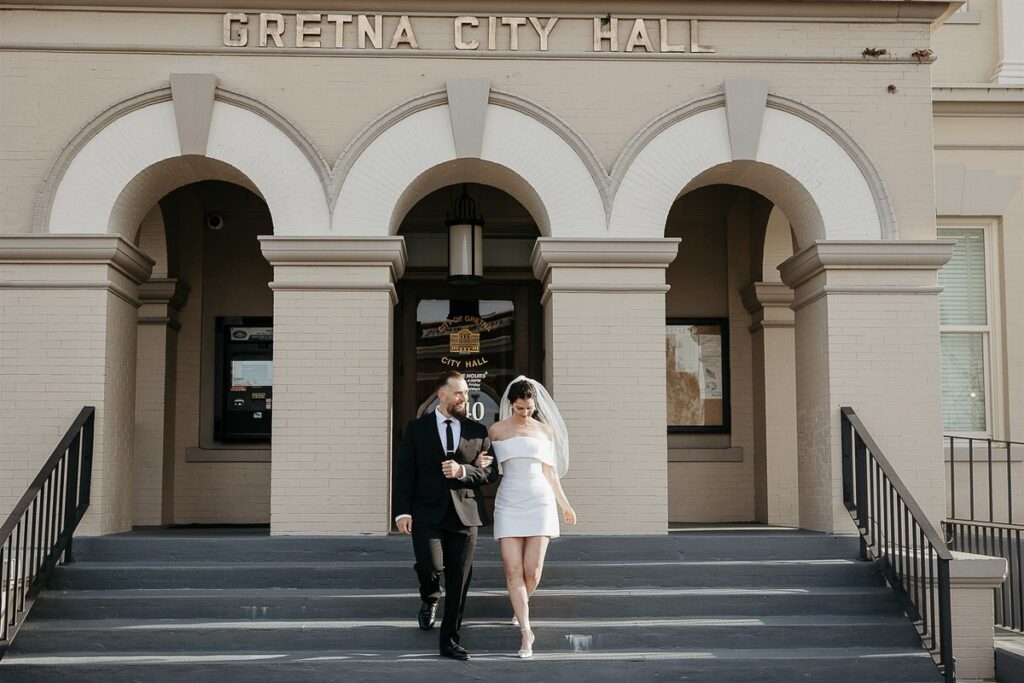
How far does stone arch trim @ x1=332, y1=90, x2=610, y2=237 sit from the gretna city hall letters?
516 millimetres

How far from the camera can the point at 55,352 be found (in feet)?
29.7

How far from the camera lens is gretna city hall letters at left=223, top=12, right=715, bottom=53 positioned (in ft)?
30.9

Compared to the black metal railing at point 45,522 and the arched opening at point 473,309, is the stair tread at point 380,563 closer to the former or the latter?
the black metal railing at point 45,522

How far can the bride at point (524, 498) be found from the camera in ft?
24.1

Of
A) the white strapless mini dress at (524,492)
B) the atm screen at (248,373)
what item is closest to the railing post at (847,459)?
the white strapless mini dress at (524,492)

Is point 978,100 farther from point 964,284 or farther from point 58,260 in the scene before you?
point 58,260

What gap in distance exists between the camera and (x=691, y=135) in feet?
31.1

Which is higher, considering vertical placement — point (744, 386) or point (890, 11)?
point (890, 11)

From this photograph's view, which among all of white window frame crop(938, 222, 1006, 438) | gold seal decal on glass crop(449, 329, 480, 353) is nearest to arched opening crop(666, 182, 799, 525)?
white window frame crop(938, 222, 1006, 438)

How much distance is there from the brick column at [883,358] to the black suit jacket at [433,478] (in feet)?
10.8

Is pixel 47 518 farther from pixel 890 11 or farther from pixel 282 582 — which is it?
pixel 890 11

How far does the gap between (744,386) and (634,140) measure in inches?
143

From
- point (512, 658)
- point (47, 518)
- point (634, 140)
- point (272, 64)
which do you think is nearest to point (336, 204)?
point (272, 64)

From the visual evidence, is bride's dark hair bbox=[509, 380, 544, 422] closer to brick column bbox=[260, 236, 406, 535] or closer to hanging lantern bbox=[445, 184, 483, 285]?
brick column bbox=[260, 236, 406, 535]
